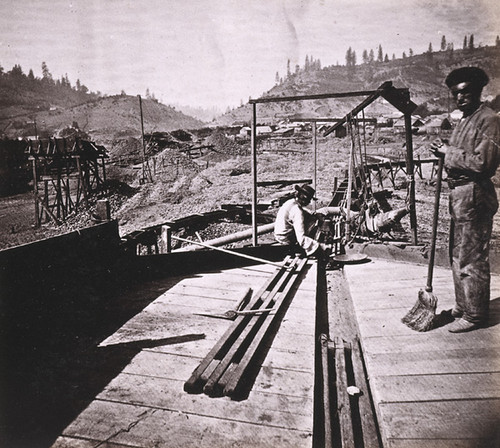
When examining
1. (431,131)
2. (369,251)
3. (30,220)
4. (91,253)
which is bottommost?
(30,220)

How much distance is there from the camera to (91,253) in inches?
165

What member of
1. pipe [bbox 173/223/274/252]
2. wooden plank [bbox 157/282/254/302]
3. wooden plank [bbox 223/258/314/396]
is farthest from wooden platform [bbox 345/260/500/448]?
pipe [bbox 173/223/274/252]

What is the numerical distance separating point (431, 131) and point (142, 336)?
52244mm

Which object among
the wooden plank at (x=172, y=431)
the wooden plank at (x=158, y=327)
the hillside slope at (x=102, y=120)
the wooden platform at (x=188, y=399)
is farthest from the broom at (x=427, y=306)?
the hillside slope at (x=102, y=120)

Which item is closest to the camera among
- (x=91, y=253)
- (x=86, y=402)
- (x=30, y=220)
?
(x=86, y=402)

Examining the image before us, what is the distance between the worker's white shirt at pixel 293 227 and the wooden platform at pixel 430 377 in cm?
180

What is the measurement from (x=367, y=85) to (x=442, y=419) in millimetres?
119595

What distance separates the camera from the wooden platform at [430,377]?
2.15 meters

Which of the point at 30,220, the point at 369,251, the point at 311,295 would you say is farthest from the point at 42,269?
the point at 30,220

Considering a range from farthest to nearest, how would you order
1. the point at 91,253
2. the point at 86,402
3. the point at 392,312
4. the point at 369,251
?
the point at 369,251, the point at 91,253, the point at 392,312, the point at 86,402

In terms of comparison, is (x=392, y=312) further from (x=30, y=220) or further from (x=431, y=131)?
(x=431, y=131)

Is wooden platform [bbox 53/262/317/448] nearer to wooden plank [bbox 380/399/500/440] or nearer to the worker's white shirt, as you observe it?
wooden plank [bbox 380/399/500/440]

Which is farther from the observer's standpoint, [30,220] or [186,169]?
[186,169]

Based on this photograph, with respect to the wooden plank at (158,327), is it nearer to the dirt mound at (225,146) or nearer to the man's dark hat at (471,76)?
the man's dark hat at (471,76)
